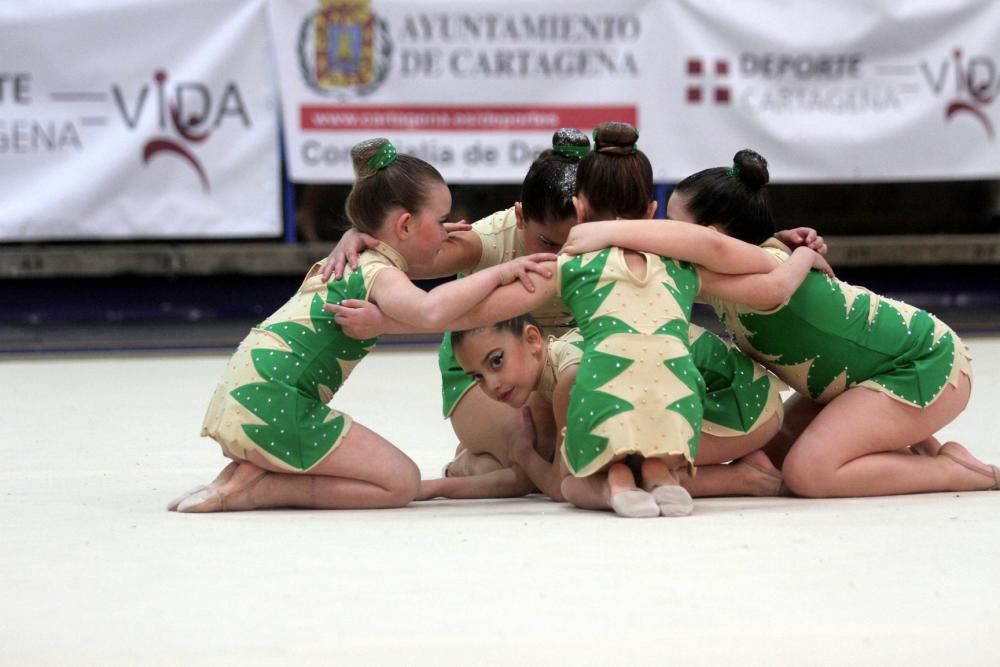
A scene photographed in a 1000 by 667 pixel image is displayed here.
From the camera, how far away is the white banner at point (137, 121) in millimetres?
5992

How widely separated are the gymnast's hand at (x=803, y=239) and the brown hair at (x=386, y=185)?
74 centimetres

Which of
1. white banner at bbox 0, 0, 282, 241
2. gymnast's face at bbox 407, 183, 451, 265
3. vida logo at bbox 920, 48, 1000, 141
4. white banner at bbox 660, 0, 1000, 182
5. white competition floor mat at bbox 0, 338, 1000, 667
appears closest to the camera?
white competition floor mat at bbox 0, 338, 1000, 667

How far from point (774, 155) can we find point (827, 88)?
0.40m

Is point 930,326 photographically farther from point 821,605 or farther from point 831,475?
point 821,605

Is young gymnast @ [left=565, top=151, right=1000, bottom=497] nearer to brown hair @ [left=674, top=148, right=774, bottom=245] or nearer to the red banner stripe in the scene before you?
brown hair @ [left=674, top=148, right=774, bottom=245]

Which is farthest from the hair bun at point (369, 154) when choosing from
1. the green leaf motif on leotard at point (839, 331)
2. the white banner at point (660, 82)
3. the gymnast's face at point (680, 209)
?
the white banner at point (660, 82)

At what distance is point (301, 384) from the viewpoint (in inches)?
107

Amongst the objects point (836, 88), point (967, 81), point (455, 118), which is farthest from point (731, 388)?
point (967, 81)

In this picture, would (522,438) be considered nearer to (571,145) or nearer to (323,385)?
(323,385)

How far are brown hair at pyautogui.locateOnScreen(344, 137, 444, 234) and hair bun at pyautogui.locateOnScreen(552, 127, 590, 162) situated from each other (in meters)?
0.28

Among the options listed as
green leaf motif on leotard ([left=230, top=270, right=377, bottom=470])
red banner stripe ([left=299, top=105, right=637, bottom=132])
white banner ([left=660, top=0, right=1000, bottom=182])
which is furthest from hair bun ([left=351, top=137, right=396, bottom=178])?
white banner ([left=660, top=0, right=1000, bottom=182])

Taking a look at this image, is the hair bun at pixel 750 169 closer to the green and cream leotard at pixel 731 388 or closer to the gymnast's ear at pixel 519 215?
the green and cream leotard at pixel 731 388

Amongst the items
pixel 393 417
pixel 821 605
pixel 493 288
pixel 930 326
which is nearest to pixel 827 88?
pixel 393 417

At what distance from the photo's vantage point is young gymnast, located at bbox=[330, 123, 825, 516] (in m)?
2.51
